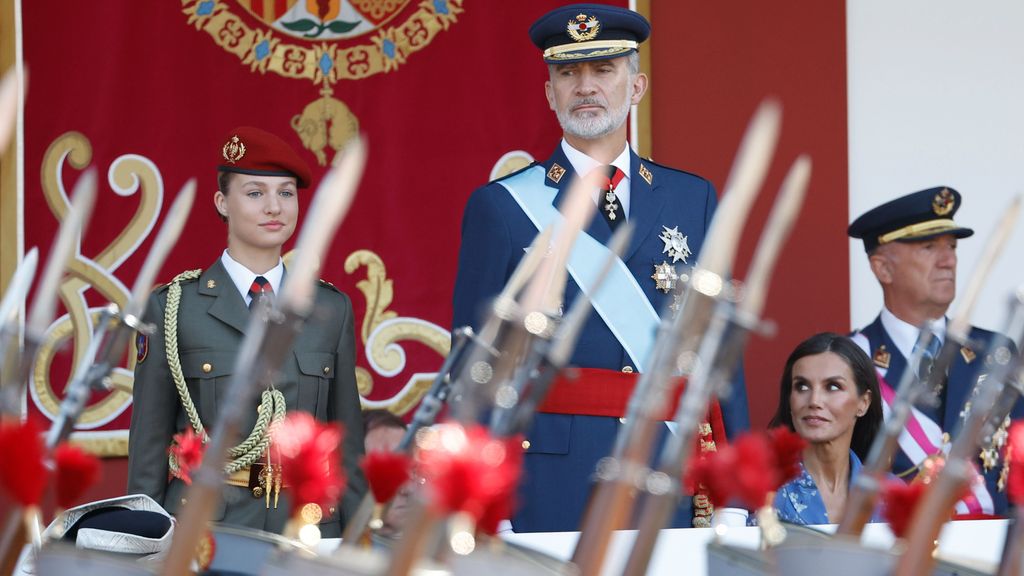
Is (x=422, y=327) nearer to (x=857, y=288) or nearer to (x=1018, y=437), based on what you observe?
(x=857, y=288)

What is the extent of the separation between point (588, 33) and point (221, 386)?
843mm

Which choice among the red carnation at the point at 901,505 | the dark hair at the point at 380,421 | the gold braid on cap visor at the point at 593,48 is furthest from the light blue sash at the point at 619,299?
the red carnation at the point at 901,505

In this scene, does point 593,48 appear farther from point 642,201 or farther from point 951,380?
point 951,380

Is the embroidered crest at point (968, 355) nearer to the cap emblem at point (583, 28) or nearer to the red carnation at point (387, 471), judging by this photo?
the cap emblem at point (583, 28)

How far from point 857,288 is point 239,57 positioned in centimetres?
153

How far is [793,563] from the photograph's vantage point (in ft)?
3.40

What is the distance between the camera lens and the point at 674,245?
2525 mm

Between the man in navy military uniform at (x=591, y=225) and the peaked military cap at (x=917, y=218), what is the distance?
856 mm

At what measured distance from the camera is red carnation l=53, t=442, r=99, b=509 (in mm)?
983

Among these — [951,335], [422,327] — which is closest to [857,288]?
[422,327]

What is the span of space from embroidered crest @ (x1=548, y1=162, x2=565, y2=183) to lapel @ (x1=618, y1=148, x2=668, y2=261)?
4.6 inches

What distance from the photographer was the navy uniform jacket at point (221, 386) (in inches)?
99.3

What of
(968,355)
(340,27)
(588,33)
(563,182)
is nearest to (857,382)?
(968,355)

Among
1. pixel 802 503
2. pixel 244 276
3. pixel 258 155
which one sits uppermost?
pixel 258 155
